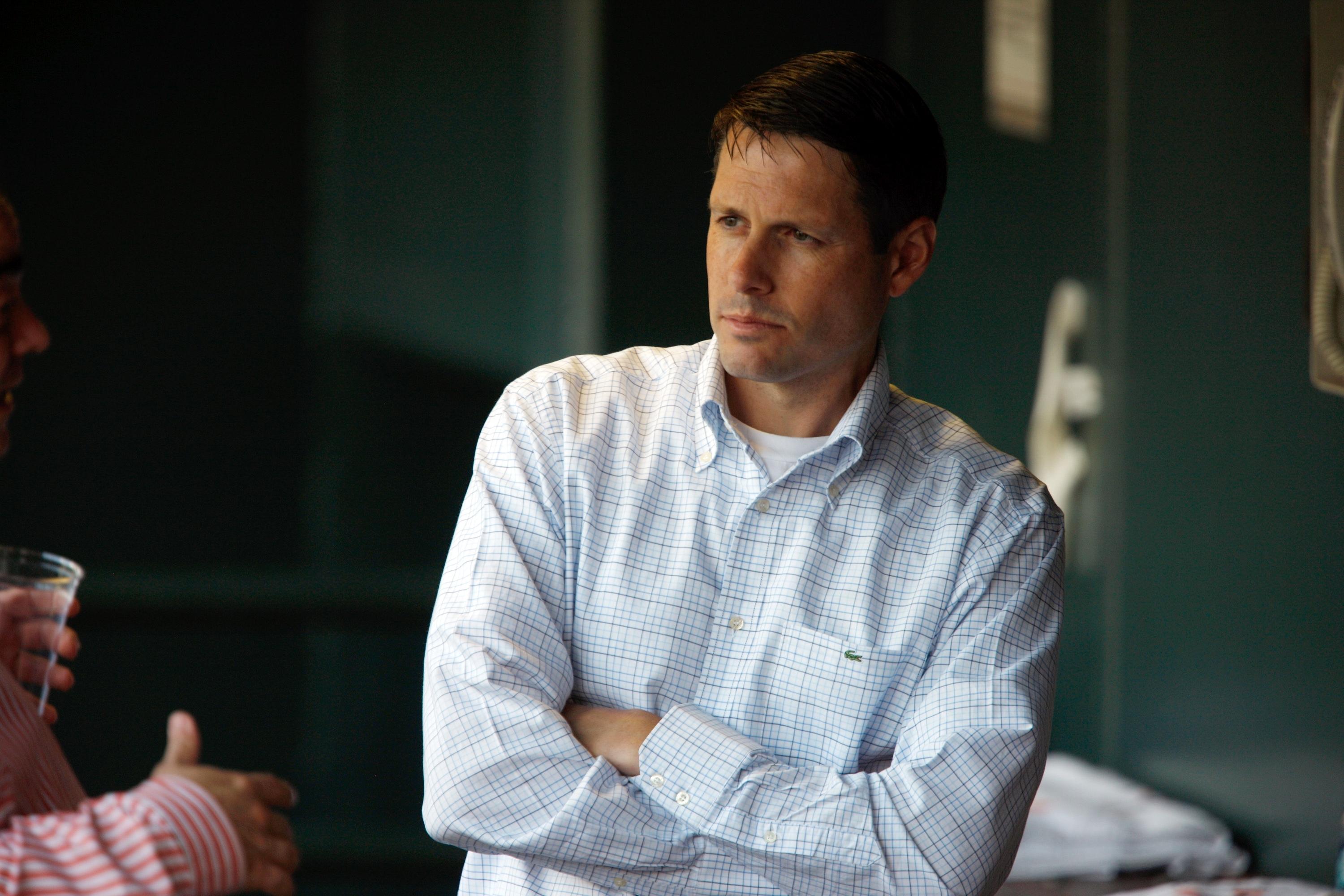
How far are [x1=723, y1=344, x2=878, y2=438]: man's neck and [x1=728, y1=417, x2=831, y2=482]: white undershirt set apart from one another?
0.05ft

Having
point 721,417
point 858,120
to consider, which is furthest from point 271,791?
point 858,120

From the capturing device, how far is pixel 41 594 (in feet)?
4.59

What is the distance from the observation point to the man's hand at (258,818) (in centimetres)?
104

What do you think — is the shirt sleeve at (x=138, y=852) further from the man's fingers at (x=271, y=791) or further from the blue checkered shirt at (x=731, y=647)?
the blue checkered shirt at (x=731, y=647)

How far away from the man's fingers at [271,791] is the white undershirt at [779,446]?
2.90 feet

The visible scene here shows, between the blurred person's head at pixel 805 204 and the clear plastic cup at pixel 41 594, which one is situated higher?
the blurred person's head at pixel 805 204

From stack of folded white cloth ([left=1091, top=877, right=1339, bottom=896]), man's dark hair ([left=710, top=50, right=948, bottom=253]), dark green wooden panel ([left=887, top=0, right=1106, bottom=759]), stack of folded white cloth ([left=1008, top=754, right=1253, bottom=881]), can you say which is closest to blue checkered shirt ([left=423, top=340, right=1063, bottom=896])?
man's dark hair ([left=710, top=50, right=948, bottom=253])

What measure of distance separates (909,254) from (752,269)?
315 millimetres

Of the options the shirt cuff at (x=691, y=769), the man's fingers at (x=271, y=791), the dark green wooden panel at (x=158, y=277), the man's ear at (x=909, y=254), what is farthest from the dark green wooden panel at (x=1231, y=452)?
the dark green wooden panel at (x=158, y=277)

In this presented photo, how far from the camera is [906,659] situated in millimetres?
1686

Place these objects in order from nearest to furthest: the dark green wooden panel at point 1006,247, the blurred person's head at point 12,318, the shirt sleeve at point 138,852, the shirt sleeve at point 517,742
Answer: the shirt sleeve at point 138,852 < the blurred person's head at point 12,318 < the shirt sleeve at point 517,742 < the dark green wooden panel at point 1006,247

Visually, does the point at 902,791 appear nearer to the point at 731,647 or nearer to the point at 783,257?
the point at 731,647

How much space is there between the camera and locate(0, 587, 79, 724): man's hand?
Answer: 137 centimetres

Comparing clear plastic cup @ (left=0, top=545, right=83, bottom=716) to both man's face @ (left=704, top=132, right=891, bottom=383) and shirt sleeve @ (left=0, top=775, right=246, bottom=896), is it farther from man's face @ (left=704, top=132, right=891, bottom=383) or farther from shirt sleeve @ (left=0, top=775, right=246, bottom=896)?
man's face @ (left=704, top=132, right=891, bottom=383)
